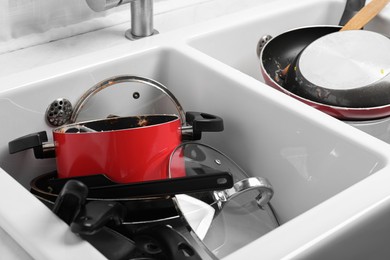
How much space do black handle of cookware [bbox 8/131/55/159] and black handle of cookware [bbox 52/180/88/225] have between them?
0.62 ft

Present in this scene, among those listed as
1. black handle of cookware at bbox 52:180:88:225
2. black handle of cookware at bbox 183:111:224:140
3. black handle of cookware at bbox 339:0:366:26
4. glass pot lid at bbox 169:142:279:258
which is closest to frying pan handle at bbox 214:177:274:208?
glass pot lid at bbox 169:142:279:258

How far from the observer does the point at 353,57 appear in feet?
3.15

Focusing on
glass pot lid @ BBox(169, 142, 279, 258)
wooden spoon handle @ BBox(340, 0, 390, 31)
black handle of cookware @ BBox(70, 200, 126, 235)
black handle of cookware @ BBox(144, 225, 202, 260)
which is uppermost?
black handle of cookware @ BBox(70, 200, 126, 235)

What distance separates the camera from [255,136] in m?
0.89

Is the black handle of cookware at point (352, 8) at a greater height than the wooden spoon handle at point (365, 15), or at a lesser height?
lesser

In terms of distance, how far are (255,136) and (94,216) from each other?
0.35 meters

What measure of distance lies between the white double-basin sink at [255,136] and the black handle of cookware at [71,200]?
0.01m

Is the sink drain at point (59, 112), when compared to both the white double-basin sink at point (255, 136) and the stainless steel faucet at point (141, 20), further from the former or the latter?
the stainless steel faucet at point (141, 20)

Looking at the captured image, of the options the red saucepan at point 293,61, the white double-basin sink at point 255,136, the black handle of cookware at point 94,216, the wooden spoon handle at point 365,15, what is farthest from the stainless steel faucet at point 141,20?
the black handle of cookware at point 94,216

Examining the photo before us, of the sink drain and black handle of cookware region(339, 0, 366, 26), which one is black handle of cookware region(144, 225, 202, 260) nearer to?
the sink drain

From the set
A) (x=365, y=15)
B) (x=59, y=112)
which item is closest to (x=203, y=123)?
(x=59, y=112)

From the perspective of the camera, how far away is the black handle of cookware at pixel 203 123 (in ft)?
2.77

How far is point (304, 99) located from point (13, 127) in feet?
1.30

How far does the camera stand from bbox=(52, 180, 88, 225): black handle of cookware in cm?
60
